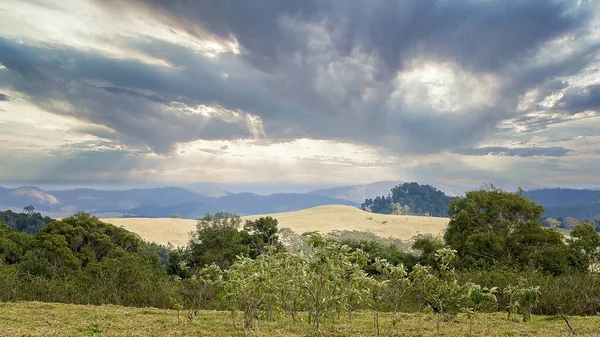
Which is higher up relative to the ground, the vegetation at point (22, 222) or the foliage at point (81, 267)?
the vegetation at point (22, 222)

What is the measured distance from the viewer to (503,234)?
46656 mm

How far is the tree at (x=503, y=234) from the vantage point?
4241cm

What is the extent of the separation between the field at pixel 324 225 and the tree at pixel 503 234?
271ft

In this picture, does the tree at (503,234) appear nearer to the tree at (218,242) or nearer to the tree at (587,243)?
the tree at (587,243)

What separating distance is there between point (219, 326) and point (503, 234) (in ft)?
129

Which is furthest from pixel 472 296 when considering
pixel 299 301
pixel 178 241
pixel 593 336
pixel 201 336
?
pixel 178 241

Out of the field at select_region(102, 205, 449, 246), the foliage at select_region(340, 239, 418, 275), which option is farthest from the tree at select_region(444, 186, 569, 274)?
the field at select_region(102, 205, 449, 246)

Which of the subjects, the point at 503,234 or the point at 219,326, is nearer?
the point at 219,326

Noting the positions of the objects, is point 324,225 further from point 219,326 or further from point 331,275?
point 331,275

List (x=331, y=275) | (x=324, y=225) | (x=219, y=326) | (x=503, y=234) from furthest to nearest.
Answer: (x=324, y=225)
(x=503, y=234)
(x=219, y=326)
(x=331, y=275)

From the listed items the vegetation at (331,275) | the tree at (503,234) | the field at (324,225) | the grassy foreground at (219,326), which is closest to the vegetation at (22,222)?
the field at (324,225)

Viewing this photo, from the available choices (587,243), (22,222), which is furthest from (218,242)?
(22,222)

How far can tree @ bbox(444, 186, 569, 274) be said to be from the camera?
1670 inches

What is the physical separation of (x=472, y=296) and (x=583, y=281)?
18211 millimetres
